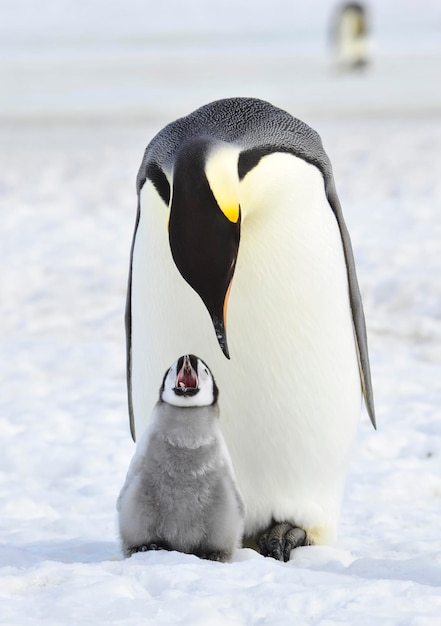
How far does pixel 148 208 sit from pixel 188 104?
12.2 meters

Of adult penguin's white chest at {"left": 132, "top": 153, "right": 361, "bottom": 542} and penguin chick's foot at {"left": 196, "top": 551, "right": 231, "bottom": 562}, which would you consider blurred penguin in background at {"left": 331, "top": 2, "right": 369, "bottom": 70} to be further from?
penguin chick's foot at {"left": 196, "top": 551, "right": 231, "bottom": 562}

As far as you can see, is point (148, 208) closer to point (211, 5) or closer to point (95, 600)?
point (95, 600)

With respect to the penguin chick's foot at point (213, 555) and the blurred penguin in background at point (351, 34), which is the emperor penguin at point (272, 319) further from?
the blurred penguin in background at point (351, 34)

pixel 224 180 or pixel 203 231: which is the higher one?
pixel 224 180

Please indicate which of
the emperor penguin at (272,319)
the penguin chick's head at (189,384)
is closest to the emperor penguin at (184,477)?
the penguin chick's head at (189,384)

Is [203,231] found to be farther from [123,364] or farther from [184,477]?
[123,364]

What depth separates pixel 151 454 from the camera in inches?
108

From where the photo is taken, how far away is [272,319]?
3129mm

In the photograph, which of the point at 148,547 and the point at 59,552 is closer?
the point at 148,547

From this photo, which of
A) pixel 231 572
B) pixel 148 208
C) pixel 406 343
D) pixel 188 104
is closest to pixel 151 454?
pixel 231 572

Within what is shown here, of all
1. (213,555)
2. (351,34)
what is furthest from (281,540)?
(351,34)

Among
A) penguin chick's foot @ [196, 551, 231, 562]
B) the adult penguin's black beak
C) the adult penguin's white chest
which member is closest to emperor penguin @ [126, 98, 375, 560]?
the adult penguin's white chest

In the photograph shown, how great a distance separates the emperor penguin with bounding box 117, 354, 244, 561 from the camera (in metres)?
2.73

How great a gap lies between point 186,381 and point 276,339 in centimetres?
51
